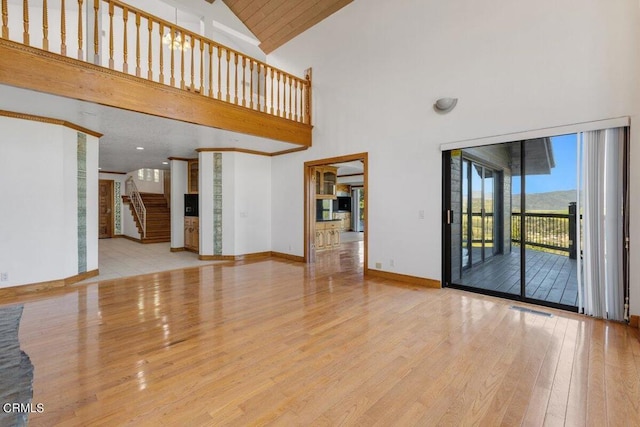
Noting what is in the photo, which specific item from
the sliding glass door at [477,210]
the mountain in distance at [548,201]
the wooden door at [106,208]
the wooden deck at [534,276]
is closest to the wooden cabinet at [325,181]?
the sliding glass door at [477,210]

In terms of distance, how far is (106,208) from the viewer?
35.6 ft

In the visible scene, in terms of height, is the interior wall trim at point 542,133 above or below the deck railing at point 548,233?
above

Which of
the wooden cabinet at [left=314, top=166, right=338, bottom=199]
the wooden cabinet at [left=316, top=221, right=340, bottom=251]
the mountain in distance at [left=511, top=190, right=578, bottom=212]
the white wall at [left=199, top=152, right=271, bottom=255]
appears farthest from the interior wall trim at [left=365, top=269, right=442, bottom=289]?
the white wall at [left=199, top=152, right=271, bottom=255]

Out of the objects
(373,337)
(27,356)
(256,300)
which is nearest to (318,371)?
(373,337)

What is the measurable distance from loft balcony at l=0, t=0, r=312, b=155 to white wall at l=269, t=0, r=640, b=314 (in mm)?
871

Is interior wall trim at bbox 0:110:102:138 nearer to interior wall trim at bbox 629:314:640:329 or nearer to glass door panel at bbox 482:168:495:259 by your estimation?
glass door panel at bbox 482:168:495:259

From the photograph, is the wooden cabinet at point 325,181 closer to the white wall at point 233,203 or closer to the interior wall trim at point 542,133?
the white wall at point 233,203

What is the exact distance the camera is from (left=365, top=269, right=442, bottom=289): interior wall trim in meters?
4.30

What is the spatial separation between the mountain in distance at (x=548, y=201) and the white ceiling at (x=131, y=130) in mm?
4098

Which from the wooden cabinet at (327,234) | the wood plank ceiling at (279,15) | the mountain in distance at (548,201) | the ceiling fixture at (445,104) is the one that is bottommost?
the wooden cabinet at (327,234)

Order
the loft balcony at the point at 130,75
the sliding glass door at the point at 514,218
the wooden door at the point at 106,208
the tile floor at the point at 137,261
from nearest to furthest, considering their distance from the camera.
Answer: the loft balcony at the point at 130,75, the sliding glass door at the point at 514,218, the tile floor at the point at 137,261, the wooden door at the point at 106,208

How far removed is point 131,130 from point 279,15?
3.80 meters

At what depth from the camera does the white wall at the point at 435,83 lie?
3.04m

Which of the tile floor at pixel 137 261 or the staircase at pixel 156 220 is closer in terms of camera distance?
the tile floor at pixel 137 261
